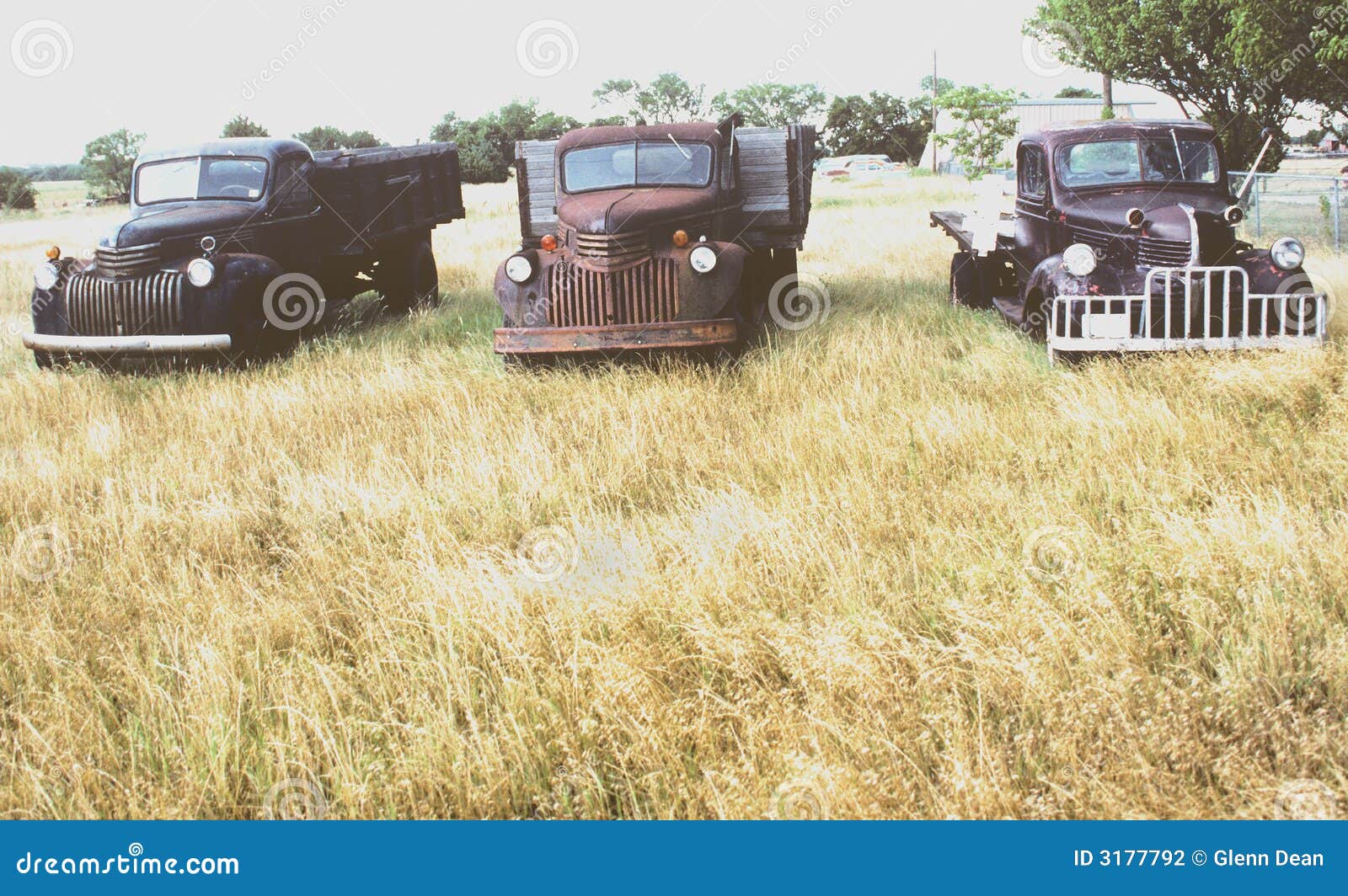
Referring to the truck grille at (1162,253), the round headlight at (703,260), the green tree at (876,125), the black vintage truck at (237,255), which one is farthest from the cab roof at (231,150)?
the green tree at (876,125)

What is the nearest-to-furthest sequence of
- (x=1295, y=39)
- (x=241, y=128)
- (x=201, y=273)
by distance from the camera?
1. (x=201, y=273)
2. (x=1295, y=39)
3. (x=241, y=128)

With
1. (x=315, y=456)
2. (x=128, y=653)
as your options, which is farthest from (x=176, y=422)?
(x=128, y=653)

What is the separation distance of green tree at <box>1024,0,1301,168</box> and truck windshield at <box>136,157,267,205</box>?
1397cm

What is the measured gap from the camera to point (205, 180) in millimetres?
10312

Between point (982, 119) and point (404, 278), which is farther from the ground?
point (982, 119)

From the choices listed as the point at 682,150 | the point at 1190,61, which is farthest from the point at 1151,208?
the point at 1190,61

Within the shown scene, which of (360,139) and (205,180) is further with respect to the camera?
(360,139)

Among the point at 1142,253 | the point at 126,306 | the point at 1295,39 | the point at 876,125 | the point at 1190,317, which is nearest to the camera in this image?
the point at 1190,317

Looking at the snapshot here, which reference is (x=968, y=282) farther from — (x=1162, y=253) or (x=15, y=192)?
(x=15, y=192)

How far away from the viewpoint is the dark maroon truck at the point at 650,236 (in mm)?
7855

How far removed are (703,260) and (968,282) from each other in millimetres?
3685

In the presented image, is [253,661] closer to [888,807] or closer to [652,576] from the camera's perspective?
[652,576]

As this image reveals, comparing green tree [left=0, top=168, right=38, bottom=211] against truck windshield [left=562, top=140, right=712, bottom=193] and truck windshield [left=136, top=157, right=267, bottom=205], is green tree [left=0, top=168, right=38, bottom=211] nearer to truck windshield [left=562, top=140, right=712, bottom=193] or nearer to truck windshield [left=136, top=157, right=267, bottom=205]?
truck windshield [left=136, top=157, right=267, bottom=205]

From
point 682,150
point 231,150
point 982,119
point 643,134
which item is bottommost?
point 682,150
